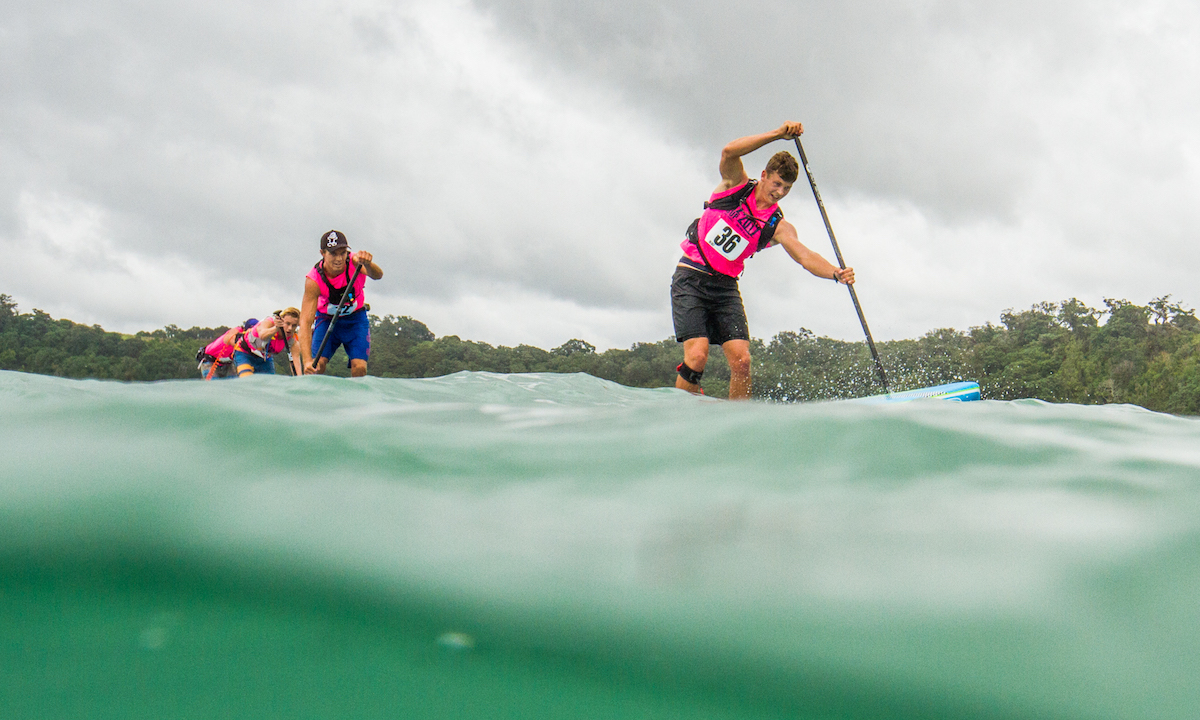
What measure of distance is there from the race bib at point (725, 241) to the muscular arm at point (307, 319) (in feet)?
12.1

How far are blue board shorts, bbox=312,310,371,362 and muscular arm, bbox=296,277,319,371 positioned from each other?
0.48m

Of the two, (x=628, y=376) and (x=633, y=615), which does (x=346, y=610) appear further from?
(x=628, y=376)

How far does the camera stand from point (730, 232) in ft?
17.8

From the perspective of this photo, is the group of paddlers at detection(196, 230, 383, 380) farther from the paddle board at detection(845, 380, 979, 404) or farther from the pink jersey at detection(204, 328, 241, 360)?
the paddle board at detection(845, 380, 979, 404)

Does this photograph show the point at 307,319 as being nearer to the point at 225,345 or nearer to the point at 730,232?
the point at 225,345

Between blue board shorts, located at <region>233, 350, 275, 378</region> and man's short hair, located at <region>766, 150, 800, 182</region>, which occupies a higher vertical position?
man's short hair, located at <region>766, 150, 800, 182</region>

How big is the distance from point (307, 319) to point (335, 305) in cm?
46

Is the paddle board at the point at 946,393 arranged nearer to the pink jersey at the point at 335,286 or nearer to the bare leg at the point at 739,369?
the bare leg at the point at 739,369

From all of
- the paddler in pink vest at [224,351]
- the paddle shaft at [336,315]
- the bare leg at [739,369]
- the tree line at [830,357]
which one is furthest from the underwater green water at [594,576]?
the tree line at [830,357]

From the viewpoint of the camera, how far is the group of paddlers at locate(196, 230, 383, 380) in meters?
6.33

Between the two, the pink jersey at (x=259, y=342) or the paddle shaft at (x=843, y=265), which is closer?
the paddle shaft at (x=843, y=265)

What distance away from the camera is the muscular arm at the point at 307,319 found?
6262mm

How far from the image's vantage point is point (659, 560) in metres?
1.43

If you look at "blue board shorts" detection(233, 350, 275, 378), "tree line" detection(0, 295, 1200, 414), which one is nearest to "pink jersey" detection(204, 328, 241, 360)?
"blue board shorts" detection(233, 350, 275, 378)
